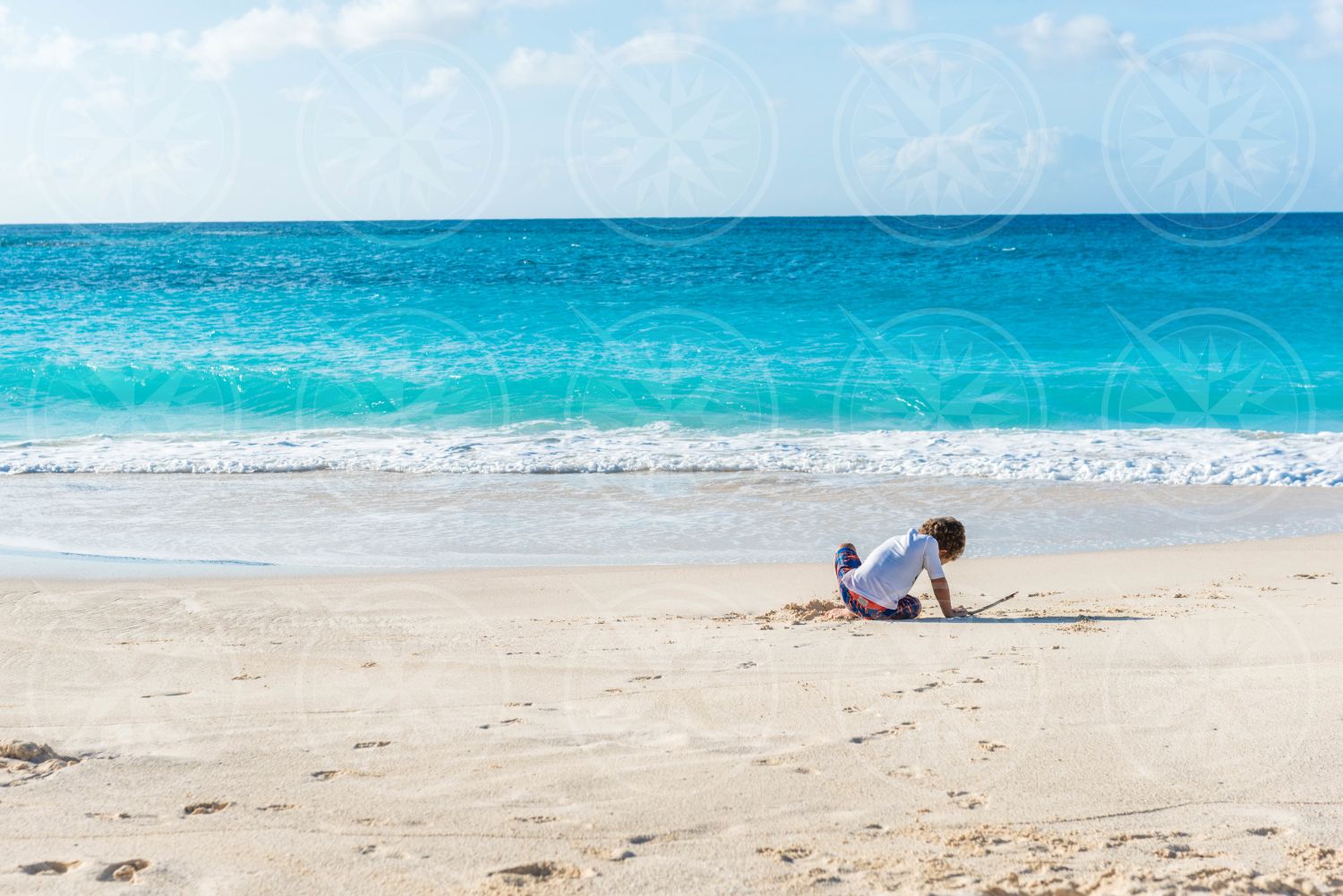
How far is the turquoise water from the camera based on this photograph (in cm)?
1203

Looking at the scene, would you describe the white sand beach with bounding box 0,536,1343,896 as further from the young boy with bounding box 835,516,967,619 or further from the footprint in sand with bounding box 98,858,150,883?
the young boy with bounding box 835,516,967,619

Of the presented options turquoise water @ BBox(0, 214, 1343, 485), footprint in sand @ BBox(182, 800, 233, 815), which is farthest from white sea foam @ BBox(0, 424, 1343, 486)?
footprint in sand @ BBox(182, 800, 233, 815)

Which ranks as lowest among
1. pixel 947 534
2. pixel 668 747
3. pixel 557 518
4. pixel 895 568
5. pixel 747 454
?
pixel 557 518

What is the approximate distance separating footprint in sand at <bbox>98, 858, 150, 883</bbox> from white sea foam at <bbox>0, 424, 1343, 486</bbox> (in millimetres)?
8310

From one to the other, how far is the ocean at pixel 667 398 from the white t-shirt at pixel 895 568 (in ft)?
6.68

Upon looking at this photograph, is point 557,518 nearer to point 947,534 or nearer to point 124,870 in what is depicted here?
point 947,534

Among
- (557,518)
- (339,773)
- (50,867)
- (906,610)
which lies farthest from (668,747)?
(557,518)

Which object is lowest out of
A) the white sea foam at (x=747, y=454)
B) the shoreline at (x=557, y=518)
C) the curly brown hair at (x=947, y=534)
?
the shoreline at (x=557, y=518)

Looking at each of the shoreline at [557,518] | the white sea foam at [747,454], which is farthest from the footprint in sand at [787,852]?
the white sea foam at [747,454]

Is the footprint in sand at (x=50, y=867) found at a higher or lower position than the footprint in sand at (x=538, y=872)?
higher

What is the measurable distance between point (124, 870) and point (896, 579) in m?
4.01

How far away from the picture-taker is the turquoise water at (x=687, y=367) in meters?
12.0

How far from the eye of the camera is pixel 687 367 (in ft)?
61.7

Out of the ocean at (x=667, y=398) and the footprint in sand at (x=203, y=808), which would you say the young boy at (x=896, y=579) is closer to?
the ocean at (x=667, y=398)
